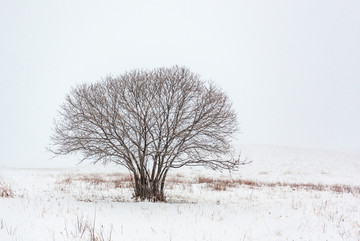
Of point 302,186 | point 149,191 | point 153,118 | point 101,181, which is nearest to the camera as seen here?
point 153,118

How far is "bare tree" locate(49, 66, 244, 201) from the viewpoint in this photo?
35.5 ft

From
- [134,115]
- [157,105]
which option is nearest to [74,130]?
[134,115]

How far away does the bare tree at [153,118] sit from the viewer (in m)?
10.8

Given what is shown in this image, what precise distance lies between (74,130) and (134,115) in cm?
272

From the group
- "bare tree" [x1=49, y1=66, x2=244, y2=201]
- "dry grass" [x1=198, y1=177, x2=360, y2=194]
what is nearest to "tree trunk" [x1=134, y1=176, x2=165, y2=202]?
"bare tree" [x1=49, y1=66, x2=244, y2=201]

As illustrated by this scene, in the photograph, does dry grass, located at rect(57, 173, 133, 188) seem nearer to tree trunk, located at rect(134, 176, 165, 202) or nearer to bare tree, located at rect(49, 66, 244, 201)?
tree trunk, located at rect(134, 176, 165, 202)

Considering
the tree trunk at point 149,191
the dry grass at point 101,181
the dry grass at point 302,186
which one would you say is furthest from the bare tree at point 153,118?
the dry grass at point 101,181

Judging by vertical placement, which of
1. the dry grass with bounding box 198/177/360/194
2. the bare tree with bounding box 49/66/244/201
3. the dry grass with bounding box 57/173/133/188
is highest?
the bare tree with bounding box 49/66/244/201

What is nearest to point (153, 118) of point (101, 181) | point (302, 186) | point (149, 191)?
point (149, 191)

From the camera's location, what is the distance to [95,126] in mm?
11531

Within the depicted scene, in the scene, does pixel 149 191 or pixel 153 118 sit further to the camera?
pixel 149 191

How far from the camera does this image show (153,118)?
36.8 ft

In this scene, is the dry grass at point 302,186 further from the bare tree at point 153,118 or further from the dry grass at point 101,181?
the bare tree at point 153,118

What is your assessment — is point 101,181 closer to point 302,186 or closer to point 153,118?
point 153,118
